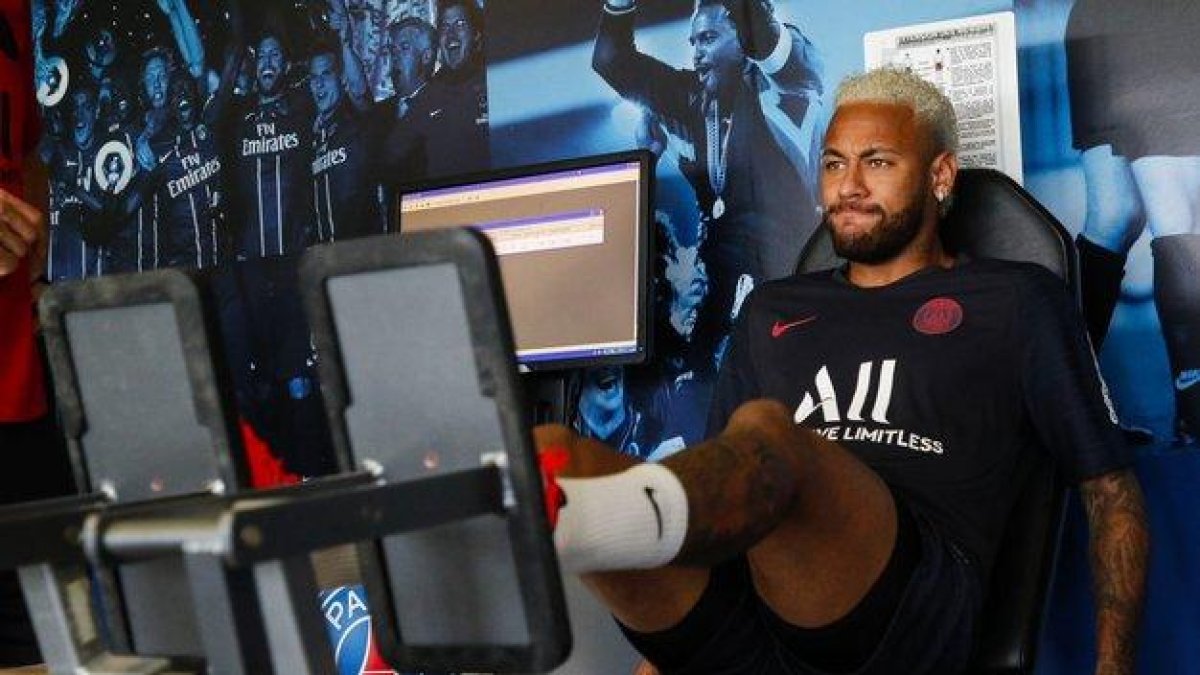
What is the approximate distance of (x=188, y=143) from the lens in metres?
3.80

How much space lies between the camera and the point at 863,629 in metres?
1.75

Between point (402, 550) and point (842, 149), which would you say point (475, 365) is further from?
point (842, 149)

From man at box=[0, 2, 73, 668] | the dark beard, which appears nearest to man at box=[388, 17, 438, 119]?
man at box=[0, 2, 73, 668]

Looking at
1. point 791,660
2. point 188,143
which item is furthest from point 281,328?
→ point 791,660

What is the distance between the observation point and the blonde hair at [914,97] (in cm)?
242

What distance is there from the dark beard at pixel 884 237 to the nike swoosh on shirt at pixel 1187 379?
0.60 meters

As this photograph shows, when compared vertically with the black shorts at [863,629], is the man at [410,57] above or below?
above

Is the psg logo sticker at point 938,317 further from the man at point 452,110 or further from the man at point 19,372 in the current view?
the man at point 452,110

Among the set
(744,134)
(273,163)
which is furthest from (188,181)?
(744,134)

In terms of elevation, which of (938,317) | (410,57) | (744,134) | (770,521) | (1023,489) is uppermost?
(410,57)

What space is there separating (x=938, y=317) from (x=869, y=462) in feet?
0.87

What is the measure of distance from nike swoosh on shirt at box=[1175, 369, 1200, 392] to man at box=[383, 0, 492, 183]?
156 cm

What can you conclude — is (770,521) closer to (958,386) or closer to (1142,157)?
(958,386)

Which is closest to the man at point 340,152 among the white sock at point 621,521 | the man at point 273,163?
the man at point 273,163
